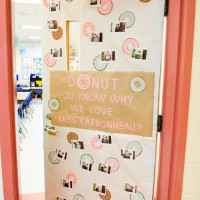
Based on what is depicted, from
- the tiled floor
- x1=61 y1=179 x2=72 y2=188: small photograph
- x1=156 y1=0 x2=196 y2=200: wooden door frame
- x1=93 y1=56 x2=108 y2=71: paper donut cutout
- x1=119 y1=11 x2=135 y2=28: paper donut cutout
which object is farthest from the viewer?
the tiled floor

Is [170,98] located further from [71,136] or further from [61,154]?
[61,154]

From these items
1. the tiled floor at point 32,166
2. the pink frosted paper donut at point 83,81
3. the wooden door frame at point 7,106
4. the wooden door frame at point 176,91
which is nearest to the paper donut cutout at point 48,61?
the pink frosted paper donut at point 83,81

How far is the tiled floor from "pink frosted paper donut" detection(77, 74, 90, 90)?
154cm

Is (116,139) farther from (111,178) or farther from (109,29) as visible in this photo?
(109,29)

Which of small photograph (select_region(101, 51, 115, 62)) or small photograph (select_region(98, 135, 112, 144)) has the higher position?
small photograph (select_region(101, 51, 115, 62))

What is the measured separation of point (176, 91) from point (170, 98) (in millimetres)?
71

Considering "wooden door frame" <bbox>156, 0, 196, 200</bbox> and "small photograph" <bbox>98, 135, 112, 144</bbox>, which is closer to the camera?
"wooden door frame" <bbox>156, 0, 196, 200</bbox>

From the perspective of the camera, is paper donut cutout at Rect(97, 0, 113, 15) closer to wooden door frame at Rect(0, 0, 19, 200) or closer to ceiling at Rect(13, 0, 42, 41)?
wooden door frame at Rect(0, 0, 19, 200)

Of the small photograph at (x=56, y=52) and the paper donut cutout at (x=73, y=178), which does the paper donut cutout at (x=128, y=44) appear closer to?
the small photograph at (x=56, y=52)

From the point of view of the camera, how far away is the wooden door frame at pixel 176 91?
101 cm

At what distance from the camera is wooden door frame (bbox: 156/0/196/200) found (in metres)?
1.01

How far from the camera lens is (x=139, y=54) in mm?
1283

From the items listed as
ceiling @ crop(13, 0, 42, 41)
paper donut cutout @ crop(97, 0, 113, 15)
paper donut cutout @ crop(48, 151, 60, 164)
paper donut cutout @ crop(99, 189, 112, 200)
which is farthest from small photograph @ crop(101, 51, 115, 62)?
ceiling @ crop(13, 0, 42, 41)

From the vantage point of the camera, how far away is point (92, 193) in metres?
1.52
